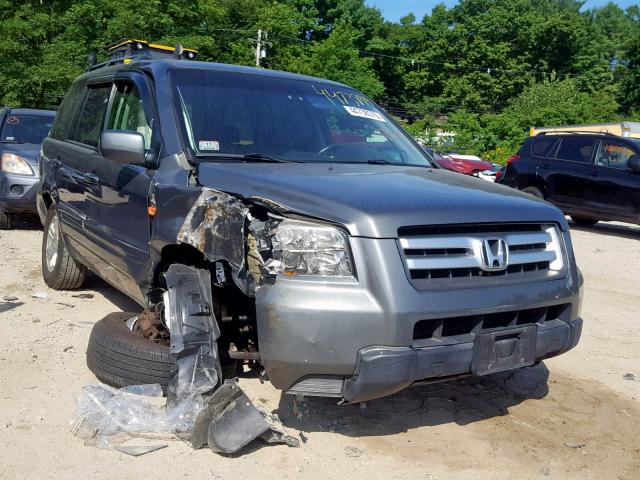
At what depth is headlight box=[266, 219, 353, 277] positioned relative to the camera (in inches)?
117

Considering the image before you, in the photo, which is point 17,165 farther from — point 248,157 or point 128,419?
point 128,419

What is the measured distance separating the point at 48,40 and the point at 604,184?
1910 cm

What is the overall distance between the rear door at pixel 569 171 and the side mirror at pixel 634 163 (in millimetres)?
818

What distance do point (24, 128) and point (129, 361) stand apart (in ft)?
25.7

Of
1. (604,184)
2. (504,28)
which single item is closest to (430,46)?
(504,28)

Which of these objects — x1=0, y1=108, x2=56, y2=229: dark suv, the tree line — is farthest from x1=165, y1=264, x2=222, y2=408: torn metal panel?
the tree line

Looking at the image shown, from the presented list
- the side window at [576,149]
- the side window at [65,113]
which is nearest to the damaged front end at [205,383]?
the side window at [65,113]

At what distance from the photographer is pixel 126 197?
13.9 feet

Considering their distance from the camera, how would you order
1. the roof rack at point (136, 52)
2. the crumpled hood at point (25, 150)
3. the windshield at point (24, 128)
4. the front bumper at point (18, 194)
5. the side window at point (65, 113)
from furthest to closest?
the windshield at point (24, 128)
the crumpled hood at point (25, 150)
the front bumper at point (18, 194)
the roof rack at point (136, 52)
the side window at point (65, 113)

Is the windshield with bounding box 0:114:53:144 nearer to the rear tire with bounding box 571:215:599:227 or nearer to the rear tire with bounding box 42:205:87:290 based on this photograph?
the rear tire with bounding box 42:205:87:290

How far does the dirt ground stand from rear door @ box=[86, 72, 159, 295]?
731 mm

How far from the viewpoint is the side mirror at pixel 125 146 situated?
3.80 m

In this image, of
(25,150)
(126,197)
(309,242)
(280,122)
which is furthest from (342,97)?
(25,150)

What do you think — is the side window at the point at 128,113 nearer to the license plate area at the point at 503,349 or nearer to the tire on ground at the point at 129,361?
the tire on ground at the point at 129,361
